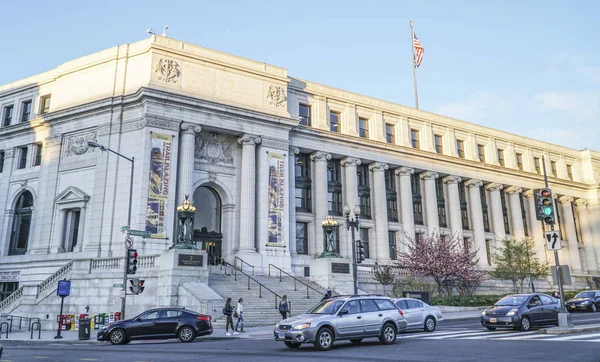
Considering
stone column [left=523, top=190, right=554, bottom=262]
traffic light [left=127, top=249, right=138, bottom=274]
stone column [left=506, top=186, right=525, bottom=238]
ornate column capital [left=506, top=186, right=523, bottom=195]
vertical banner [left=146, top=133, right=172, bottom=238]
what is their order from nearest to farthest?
A: traffic light [left=127, top=249, right=138, bottom=274] < vertical banner [left=146, top=133, right=172, bottom=238] < stone column [left=506, top=186, right=525, bottom=238] < stone column [left=523, top=190, right=554, bottom=262] < ornate column capital [left=506, top=186, right=523, bottom=195]

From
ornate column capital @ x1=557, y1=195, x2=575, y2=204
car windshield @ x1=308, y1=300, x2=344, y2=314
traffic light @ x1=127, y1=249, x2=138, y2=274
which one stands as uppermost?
ornate column capital @ x1=557, y1=195, x2=575, y2=204

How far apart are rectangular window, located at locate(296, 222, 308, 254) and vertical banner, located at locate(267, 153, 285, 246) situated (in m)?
4.54

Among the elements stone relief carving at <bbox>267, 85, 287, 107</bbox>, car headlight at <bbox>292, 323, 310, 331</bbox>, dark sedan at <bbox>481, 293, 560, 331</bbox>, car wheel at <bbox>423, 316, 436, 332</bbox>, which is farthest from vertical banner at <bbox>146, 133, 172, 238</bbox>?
dark sedan at <bbox>481, 293, 560, 331</bbox>

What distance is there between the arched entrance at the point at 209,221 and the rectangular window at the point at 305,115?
11334 millimetres

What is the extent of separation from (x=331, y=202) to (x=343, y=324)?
32.4m

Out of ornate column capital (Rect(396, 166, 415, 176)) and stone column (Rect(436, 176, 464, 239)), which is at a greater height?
ornate column capital (Rect(396, 166, 415, 176))

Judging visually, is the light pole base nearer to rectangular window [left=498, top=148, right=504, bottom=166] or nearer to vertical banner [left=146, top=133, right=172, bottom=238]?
vertical banner [left=146, top=133, right=172, bottom=238]

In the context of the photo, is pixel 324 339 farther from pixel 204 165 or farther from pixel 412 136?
pixel 412 136

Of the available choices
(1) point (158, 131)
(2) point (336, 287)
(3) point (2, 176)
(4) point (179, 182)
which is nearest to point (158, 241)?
(4) point (179, 182)

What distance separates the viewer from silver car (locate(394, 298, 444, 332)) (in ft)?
74.5

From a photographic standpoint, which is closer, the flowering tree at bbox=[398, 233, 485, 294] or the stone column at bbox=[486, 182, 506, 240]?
the flowering tree at bbox=[398, 233, 485, 294]

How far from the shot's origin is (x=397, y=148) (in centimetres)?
5228

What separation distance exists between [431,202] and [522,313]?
32.8 m

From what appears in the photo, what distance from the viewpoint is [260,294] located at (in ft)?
101
